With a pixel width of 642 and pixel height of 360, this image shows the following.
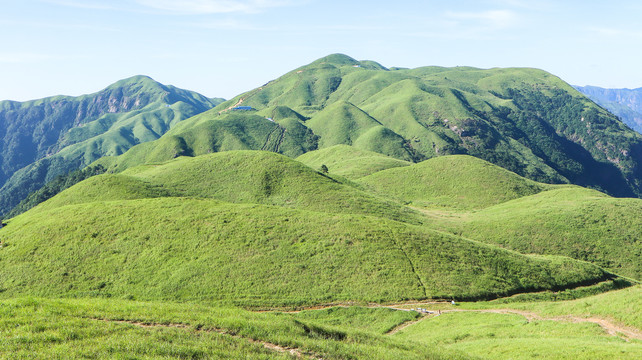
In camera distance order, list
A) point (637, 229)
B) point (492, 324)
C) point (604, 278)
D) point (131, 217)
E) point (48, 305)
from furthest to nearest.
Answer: point (637, 229) → point (131, 217) → point (604, 278) → point (492, 324) → point (48, 305)

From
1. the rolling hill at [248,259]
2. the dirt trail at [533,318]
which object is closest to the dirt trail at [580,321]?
the dirt trail at [533,318]

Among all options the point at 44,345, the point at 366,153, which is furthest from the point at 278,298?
the point at 366,153

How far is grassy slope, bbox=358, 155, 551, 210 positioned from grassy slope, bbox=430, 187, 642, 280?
2319 centimetres

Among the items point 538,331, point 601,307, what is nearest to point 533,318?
point 538,331

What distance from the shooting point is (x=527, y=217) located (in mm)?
88500

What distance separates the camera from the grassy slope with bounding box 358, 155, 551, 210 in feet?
400

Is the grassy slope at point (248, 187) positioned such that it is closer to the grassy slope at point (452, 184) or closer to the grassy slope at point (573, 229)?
the grassy slope at point (573, 229)

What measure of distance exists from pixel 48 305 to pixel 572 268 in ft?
235

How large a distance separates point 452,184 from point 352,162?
165ft

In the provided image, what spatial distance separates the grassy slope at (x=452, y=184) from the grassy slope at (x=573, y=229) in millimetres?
23191

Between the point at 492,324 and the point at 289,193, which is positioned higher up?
the point at 289,193

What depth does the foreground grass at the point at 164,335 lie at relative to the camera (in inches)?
655

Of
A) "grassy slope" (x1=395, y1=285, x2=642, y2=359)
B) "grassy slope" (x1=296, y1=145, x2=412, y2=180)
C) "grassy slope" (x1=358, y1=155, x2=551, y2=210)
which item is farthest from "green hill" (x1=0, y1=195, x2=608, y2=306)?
"grassy slope" (x1=296, y1=145, x2=412, y2=180)

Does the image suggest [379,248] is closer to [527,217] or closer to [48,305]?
[48,305]
